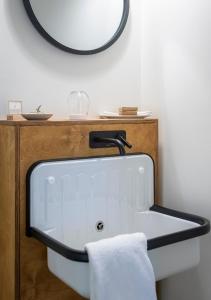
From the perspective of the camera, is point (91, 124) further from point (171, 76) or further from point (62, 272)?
point (62, 272)

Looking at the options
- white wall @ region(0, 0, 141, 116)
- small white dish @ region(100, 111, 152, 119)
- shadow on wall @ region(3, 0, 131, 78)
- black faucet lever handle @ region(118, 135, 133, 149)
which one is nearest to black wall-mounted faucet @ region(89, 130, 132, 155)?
black faucet lever handle @ region(118, 135, 133, 149)

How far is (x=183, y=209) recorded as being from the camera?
5.86 ft

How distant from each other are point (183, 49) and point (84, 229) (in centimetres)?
97

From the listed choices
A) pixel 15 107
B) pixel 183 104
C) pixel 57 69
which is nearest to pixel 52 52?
pixel 57 69

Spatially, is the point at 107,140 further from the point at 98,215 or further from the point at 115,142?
the point at 98,215

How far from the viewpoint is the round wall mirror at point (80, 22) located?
67.4 inches

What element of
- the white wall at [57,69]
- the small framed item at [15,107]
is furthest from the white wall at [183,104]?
the small framed item at [15,107]

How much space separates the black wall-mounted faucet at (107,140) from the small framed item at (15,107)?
351 millimetres

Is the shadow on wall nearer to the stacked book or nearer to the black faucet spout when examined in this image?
the stacked book

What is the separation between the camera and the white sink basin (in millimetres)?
1329

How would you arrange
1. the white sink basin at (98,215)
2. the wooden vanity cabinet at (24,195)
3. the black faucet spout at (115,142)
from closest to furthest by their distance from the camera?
the white sink basin at (98,215)
the wooden vanity cabinet at (24,195)
the black faucet spout at (115,142)

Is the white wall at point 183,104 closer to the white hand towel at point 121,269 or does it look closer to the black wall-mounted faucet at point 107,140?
the black wall-mounted faucet at point 107,140

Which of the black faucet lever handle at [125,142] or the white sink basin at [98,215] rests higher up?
the black faucet lever handle at [125,142]

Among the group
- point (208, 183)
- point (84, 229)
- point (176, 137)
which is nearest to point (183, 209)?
point (208, 183)
